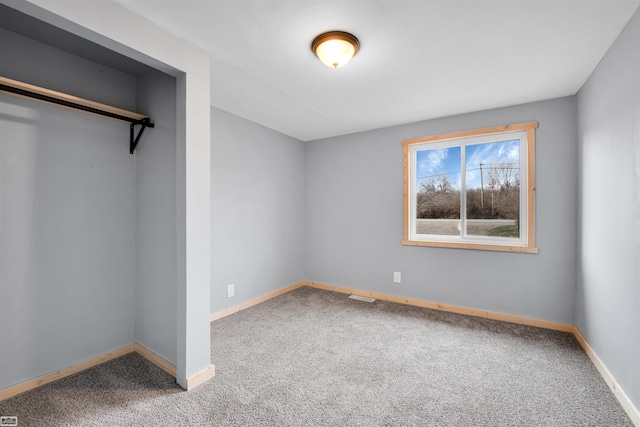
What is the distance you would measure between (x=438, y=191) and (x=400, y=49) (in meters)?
2.03

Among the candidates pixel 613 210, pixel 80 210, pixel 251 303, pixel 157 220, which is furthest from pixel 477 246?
pixel 80 210

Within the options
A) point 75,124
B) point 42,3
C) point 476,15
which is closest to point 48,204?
point 75,124

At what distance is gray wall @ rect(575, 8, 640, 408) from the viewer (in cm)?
163

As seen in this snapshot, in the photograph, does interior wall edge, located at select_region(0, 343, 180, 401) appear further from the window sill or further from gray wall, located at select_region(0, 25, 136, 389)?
the window sill

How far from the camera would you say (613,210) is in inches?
75.3

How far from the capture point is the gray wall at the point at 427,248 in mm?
2791

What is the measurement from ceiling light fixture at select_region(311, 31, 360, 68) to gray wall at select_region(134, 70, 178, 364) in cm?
109

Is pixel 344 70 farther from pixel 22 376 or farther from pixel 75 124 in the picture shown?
pixel 22 376

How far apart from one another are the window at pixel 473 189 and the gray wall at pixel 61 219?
3.00 meters

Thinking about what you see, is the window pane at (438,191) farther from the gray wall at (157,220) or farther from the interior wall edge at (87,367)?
the interior wall edge at (87,367)

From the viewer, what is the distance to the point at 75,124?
2066 millimetres

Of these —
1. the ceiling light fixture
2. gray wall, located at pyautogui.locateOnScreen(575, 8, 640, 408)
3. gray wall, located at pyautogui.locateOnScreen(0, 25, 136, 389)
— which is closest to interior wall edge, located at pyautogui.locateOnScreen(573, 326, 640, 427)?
gray wall, located at pyautogui.locateOnScreen(575, 8, 640, 408)

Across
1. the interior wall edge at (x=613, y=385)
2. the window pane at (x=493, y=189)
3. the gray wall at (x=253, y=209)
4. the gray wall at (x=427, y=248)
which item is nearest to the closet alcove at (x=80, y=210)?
the gray wall at (x=253, y=209)

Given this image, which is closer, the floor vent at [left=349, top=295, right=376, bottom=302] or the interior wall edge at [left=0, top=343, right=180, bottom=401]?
the interior wall edge at [left=0, top=343, right=180, bottom=401]
